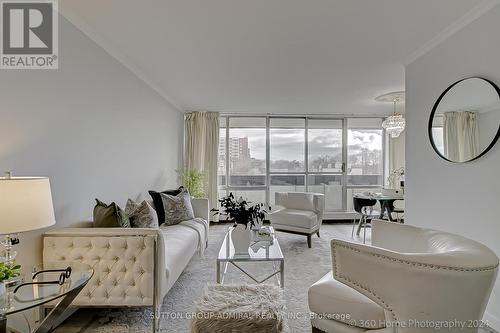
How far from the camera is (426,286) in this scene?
4.31 ft

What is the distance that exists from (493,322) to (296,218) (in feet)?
8.75

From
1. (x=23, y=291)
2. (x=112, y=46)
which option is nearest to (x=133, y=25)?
(x=112, y=46)

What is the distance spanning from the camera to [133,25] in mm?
2445

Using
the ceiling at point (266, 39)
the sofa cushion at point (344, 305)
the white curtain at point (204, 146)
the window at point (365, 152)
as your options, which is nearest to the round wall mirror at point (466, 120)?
the ceiling at point (266, 39)

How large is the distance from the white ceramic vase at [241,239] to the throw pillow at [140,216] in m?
0.87

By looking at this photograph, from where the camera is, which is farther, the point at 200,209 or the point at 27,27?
the point at 200,209

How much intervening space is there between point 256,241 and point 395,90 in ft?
10.8

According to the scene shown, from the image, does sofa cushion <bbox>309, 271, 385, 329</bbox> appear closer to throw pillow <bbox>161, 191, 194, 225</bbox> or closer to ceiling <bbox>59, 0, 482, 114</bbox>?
ceiling <bbox>59, 0, 482, 114</bbox>

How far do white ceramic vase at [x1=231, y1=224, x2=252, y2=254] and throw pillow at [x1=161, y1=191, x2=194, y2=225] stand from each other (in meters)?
1.28

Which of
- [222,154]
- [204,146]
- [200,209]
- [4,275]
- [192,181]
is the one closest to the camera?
[4,275]

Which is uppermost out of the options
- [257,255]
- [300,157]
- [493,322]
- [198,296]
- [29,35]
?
[29,35]

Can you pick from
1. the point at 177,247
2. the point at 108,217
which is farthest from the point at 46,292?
the point at 177,247

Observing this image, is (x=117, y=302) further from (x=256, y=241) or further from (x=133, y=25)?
(x=133, y=25)

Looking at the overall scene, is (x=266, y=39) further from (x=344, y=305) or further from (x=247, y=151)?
(x=247, y=151)
